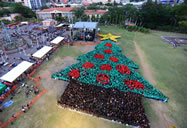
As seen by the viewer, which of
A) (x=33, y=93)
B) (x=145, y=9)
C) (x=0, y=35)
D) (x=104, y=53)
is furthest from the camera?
(x=145, y=9)

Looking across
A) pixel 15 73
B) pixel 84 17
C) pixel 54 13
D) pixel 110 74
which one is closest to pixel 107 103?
pixel 110 74

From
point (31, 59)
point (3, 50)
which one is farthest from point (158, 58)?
point (3, 50)

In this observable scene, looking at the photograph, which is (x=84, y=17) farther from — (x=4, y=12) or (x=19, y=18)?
(x=4, y=12)

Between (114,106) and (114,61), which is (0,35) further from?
(114,106)

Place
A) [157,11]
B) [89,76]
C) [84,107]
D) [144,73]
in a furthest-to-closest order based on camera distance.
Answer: [157,11] → [144,73] → [89,76] → [84,107]

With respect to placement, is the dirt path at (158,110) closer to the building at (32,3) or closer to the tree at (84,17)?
the tree at (84,17)

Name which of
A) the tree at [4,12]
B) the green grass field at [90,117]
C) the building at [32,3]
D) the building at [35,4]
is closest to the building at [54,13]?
the tree at [4,12]
